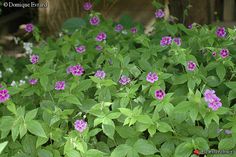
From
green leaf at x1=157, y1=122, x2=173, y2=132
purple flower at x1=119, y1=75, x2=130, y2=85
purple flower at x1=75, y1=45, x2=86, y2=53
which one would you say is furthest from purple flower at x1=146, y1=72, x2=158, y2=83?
purple flower at x1=75, y1=45, x2=86, y2=53

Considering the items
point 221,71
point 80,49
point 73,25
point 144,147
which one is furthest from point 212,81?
point 73,25

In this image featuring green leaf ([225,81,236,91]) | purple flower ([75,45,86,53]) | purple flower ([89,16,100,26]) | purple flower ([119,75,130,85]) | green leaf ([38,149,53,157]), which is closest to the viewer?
green leaf ([38,149,53,157])

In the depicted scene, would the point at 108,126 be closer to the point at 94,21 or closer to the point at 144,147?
the point at 144,147

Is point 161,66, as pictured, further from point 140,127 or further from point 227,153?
point 227,153

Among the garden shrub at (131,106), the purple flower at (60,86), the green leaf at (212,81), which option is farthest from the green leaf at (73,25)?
the green leaf at (212,81)

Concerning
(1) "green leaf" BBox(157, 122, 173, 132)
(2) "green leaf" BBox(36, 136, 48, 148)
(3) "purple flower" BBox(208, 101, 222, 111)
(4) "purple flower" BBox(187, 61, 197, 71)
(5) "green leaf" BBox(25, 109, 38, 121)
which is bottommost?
(2) "green leaf" BBox(36, 136, 48, 148)

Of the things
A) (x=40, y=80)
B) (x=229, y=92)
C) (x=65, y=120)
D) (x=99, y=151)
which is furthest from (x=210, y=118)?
(x=40, y=80)

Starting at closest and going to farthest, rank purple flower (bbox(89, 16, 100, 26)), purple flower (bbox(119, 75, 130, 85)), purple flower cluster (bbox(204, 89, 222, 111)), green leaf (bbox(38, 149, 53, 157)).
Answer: purple flower cluster (bbox(204, 89, 222, 111)) < green leaf (bbox(38, 149, 53, 157)) < purple flower (bbox(119, 75, 130, 85)) < purple flower (bbox(89, 16, 100, 26))

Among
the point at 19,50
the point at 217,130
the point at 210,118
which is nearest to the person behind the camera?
the point at 210,118

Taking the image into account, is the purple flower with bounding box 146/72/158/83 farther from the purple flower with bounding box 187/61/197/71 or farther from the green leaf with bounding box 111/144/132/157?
the green leaf with bounding box 111/144/132/157
